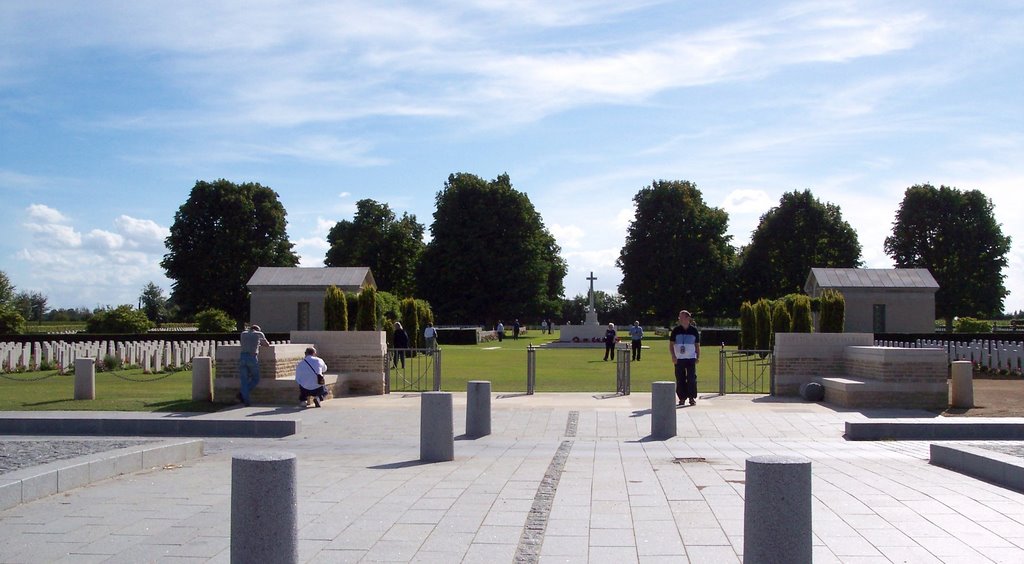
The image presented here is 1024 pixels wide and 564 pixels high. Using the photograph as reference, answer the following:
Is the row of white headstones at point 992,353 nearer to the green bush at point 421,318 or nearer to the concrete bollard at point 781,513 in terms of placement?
the green bush at point 421,318

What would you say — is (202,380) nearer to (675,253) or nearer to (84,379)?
(84,379)

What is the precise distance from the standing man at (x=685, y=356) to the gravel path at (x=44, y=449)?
30.3 feet

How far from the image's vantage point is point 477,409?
13195 millimetres

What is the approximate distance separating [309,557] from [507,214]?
58.9 metres

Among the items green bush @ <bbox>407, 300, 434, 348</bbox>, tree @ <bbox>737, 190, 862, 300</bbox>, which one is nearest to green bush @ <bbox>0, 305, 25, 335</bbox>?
green bush @ <bbox>407, 300, 434, 348</bbox>

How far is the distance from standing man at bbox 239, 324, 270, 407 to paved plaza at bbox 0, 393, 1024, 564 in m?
3.81

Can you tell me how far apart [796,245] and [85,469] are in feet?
199

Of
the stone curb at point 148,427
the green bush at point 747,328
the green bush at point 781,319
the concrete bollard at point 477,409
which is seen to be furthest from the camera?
the green bush at point 747,328

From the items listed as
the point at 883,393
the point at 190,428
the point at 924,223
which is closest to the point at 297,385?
the point at 190,428

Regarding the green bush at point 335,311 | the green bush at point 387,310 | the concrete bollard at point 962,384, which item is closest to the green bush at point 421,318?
the green bush at point 387,310

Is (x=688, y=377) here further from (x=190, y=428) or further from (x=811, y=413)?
(x=190, y=428)

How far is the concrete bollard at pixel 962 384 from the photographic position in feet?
53.0

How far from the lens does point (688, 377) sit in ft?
55.3

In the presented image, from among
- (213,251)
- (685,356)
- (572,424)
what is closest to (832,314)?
(685,356)
